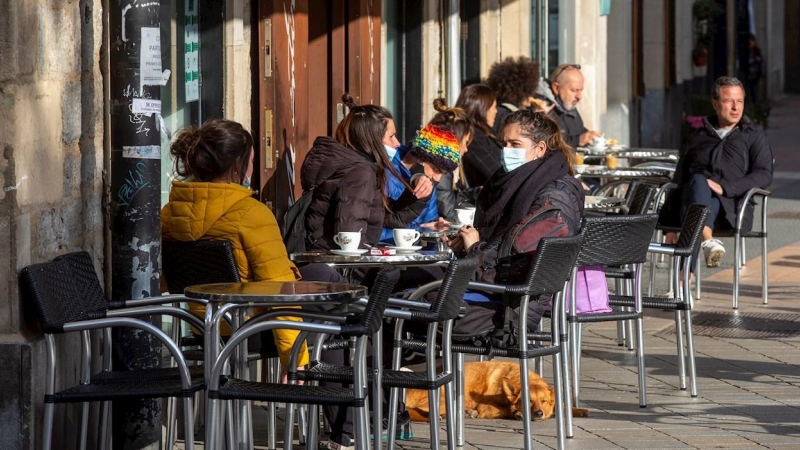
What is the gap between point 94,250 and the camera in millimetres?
6391

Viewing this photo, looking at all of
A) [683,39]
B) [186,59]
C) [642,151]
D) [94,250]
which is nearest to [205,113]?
[186,59]

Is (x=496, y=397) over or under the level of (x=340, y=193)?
under

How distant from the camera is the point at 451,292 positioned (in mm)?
5820

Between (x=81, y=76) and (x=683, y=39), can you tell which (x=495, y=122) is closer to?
(x=81, y=76)

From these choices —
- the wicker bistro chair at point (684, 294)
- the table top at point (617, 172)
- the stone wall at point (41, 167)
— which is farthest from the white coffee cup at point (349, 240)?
the table top at point (617, 172)

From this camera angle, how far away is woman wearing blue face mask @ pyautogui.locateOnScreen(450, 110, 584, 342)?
6.98 meters

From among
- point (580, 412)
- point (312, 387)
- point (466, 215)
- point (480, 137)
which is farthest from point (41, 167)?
point (480, 137)

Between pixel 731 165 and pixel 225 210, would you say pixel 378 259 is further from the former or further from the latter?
pixel 731 165

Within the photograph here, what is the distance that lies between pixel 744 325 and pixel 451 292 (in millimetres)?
4838

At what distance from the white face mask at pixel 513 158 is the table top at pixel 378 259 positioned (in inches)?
26.1

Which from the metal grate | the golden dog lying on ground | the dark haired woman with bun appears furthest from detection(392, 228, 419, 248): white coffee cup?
the dark haired woman with bun

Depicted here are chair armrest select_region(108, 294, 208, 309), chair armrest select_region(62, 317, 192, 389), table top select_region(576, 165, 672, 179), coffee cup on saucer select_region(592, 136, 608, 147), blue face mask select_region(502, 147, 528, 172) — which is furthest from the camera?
coffee cup on saucer select_region(592, 136, 608, 147)

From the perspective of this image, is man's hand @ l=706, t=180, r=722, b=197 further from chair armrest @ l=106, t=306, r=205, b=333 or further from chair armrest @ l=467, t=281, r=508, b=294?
chair armrest @ l=106, t=306, r=205, b=333

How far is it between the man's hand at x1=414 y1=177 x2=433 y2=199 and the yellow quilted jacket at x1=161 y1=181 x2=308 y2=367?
7.24 feet
